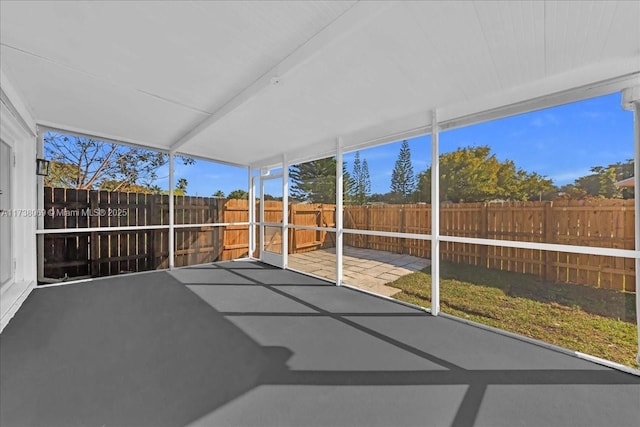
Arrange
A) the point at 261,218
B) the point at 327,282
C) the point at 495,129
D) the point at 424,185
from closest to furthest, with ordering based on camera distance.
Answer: the point at 495,129 → the point at 424,185 → the point at 327,282 → the point at 261,218

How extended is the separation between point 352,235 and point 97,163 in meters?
4.69

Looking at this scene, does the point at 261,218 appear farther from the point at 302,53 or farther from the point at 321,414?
the point at 321,414

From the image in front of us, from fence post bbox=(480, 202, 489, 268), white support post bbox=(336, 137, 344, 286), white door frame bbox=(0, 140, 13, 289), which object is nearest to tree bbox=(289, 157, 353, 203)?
white support post bbox=(336, 137, 344, 286)

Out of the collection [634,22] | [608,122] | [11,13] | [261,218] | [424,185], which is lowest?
[261,218]

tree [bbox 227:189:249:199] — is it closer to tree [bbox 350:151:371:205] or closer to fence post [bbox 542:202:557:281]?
tree [bbox 350:151:371:205]

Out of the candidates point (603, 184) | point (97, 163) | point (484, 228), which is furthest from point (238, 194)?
point (603, 184)

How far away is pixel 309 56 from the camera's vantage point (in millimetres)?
1793


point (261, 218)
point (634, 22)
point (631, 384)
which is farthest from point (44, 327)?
point (634, 22)

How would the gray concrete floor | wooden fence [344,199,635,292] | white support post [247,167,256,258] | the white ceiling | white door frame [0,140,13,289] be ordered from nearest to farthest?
the gray concrete floor → the white ceiling → wooden fence [344,199,635,292] → white door frame [0,140,13,289] → white support post [247,167,256,258]

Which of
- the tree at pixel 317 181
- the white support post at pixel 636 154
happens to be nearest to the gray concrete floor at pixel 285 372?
the white support post at pixel 636 154

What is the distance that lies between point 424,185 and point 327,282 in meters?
2.13

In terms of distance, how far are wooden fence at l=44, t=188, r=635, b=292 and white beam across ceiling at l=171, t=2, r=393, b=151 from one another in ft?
7.13

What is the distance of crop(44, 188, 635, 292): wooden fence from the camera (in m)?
2.16

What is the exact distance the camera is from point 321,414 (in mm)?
1388
